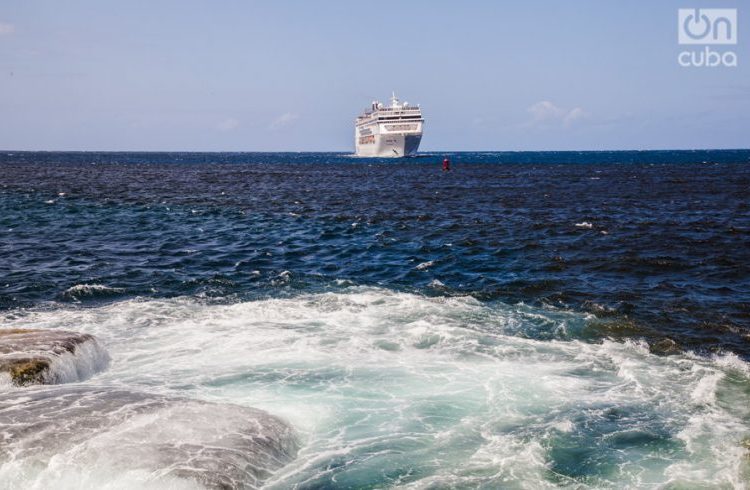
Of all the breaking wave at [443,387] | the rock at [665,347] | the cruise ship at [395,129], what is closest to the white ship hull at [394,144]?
the cruise ship at [395,129]

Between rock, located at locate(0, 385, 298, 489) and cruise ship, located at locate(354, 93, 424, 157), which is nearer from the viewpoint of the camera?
rock, located at locate(0, 385, 298, 489)

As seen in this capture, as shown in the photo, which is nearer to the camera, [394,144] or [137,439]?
[137,439]

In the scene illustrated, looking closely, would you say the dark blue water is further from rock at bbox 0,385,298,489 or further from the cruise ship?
the cruise ship

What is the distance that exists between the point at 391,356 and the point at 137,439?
6546 millimetres

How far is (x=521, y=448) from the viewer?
9.29 meters

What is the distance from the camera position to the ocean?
27.8ft

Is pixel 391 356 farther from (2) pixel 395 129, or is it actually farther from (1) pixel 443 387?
(2) pixel 395 129

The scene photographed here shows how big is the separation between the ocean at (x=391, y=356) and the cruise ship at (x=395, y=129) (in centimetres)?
10944

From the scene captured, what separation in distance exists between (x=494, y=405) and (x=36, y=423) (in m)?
7.60

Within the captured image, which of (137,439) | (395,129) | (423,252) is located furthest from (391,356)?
(395,129)

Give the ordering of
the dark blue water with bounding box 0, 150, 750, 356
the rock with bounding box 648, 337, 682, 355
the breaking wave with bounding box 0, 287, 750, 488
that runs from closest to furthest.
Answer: the breaking wave with bounding box 0, 287, 750, 488 → the rock with bounding box 648, 337, 682, 355 → the dark blue water with bounding box 0, 150, 750, 356

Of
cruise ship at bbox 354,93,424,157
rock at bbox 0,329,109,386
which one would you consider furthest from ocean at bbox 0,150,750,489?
cruise ship at bbox 354,93,424,157

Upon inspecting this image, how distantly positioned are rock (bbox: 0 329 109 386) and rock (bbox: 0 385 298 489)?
488 millimetres

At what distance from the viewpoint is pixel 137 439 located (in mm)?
8398
